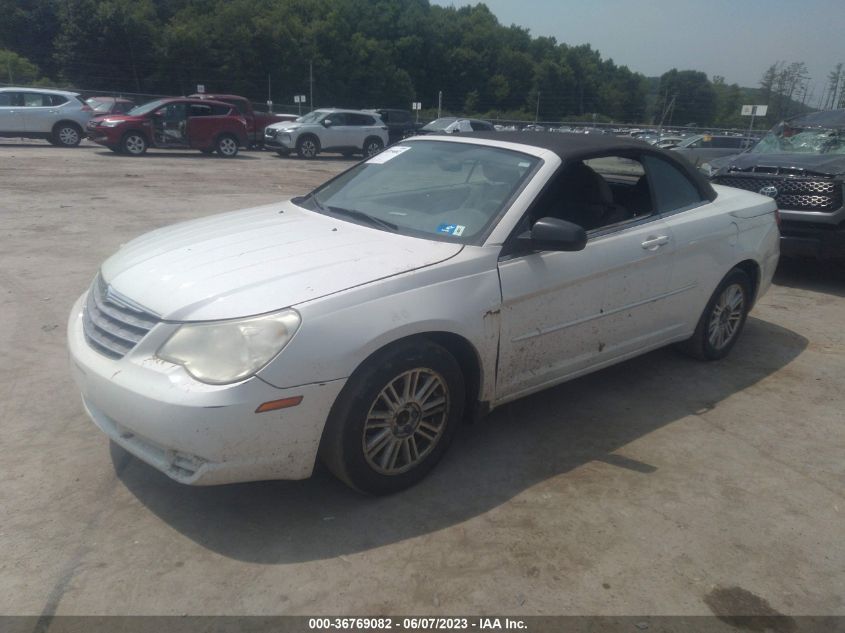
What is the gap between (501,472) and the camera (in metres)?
3.51

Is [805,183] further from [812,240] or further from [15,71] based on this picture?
[15,71]

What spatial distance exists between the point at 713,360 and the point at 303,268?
3352mm

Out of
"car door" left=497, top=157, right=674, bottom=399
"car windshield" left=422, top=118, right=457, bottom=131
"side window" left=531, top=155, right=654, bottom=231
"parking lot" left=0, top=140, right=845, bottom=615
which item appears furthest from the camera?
"car windshield" left=422, top=118, right=457, bottom=131

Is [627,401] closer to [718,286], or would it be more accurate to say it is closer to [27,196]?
[718,286]

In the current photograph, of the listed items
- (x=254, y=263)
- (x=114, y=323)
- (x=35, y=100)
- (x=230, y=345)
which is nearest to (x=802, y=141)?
(x=254, y=263)

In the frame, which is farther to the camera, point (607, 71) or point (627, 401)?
point (607, 71)

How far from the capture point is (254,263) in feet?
10.4

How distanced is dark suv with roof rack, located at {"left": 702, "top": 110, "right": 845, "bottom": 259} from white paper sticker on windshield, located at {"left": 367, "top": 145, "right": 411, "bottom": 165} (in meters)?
4.61

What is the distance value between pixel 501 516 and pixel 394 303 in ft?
3.49

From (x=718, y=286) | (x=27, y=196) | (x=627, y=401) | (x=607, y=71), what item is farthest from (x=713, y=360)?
(x=607, y=71)

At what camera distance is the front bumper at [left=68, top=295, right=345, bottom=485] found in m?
2.66

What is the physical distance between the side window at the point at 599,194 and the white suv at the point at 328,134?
18084 mm

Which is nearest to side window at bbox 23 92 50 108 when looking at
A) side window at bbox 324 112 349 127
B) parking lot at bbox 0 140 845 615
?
side window at bbox 324 112 349 127

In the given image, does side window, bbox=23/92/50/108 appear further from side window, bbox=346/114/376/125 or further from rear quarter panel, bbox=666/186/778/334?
rear quarter panel, bbox=666/186/778/334
